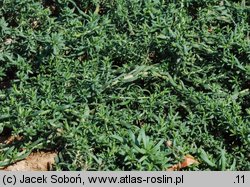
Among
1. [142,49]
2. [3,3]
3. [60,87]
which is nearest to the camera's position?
[60,87]

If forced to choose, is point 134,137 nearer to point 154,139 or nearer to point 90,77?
point 154,139

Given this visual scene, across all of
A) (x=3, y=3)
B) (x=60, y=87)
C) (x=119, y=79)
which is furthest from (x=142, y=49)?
(x=3, y=3)

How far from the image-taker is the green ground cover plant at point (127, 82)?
10.1 feet

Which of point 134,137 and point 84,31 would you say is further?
point 84,31

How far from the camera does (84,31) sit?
3730 millimetres

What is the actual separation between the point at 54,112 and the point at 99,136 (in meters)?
0.33

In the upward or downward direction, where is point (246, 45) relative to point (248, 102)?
upward

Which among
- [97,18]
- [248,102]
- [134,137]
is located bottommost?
[134,137]

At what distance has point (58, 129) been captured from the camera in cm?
320

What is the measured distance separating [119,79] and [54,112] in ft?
1.60

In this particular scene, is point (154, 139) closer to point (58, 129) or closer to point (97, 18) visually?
point (58, 129)

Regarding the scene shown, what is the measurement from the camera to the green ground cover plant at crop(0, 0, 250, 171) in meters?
3.09

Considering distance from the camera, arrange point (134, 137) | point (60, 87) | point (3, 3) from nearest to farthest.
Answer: point (134, 137), point (60, 87), point (3, 3)

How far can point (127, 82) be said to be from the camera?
11.4 ft
